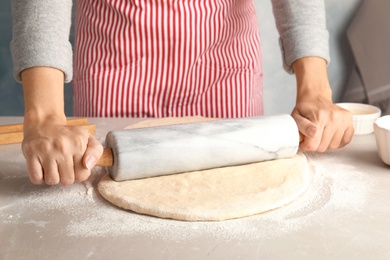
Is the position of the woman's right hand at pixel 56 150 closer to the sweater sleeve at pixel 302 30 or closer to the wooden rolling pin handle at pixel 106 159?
the wooden rolling pin handle at pixel 106 159

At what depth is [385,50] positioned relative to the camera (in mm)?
1966

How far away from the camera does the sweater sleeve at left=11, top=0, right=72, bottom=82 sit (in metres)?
1.10

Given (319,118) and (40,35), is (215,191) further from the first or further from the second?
(40,35)

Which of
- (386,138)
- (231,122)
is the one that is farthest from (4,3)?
(386,138)

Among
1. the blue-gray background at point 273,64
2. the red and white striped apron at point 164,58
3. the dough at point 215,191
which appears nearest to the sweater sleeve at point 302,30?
the red and white striped apron at point 164,58

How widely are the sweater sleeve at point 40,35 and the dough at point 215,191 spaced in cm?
24

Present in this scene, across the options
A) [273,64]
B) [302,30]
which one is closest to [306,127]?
[302,30]

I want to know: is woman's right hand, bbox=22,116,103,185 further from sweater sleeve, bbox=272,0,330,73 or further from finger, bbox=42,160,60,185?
sweater sleeve, bbox=272,0,330,73

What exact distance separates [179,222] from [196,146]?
172 millimetres

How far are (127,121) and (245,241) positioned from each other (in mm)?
622

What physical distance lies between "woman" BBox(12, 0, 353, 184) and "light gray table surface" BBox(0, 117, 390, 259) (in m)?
0.19

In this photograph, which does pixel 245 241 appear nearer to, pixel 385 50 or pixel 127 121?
pixel 127 121

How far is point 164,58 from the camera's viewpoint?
1.46 m

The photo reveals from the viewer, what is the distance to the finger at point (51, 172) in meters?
0.96
